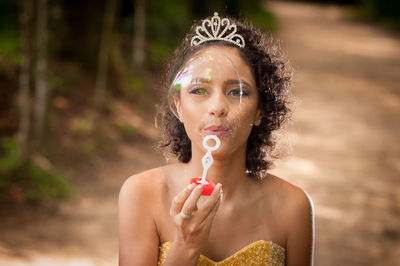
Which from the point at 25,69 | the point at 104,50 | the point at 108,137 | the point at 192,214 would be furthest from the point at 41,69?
the point at 192,214

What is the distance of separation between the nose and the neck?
11.1 inches

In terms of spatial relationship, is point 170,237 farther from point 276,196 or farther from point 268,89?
point 268,89

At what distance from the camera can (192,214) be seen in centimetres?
180

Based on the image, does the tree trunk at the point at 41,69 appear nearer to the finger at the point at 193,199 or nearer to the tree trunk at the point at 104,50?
the tree trunk at the point at 104,50

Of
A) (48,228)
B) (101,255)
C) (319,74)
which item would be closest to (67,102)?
(48,228)

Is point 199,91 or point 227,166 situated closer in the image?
point 199,91

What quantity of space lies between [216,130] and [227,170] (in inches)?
12.9

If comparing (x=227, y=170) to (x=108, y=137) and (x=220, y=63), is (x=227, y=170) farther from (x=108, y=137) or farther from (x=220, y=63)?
(x=108, y=137)

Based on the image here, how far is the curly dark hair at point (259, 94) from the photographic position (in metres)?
2.18

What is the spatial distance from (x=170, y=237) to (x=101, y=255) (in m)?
3.00

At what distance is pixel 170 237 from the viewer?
2139 mm

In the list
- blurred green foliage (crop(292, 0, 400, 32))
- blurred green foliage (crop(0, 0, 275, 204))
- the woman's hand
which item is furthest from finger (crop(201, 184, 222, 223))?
blurred green foliage (crop(292, 0, 400, 32))

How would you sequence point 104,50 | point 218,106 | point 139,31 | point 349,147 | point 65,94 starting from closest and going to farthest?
point 218,106 → point 65,94 → point 104,50 → point 349,147 → point 139,31

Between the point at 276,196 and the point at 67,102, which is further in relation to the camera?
the point at 67,102
